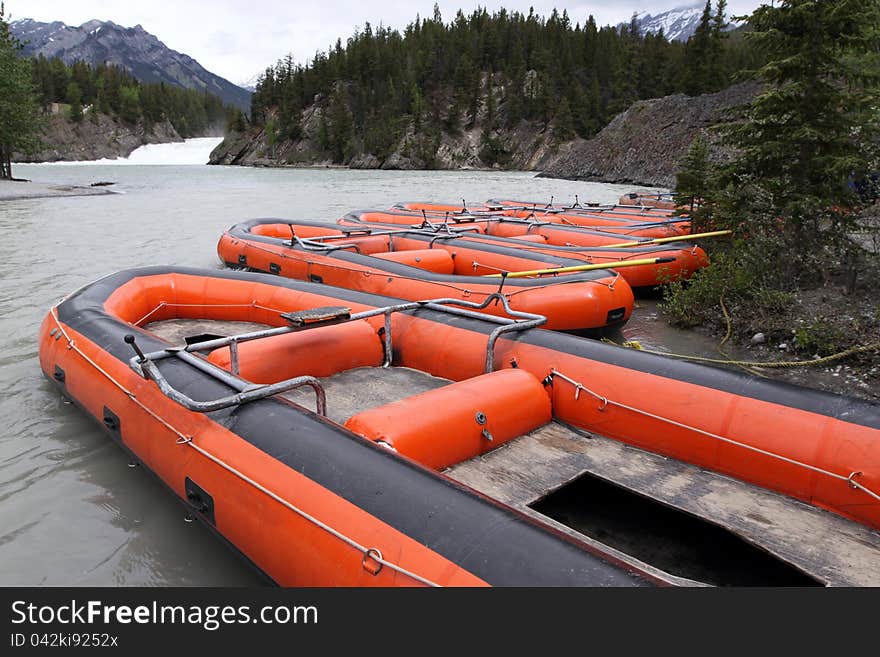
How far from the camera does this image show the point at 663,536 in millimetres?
3762

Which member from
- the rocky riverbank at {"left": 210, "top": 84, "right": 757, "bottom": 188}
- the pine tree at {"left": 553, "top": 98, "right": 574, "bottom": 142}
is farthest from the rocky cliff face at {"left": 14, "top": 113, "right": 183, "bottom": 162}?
the pine tree at {"left": 553, "top": 98, "right": 574, "bottom": 142}

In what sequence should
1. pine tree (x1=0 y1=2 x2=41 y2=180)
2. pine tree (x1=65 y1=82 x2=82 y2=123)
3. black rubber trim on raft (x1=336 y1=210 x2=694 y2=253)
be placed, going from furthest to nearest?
pine tree (x1=65 y1=82 x2=82 y2=123) → pine tree (x1=0 y1=2 x2=41 y2=180) → black rubber trim on raft (x1=336 y1=210 x2=694 y2=253)

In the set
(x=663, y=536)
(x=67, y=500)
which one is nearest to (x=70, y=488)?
(x=67, y=500)

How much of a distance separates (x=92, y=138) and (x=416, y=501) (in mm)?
115958

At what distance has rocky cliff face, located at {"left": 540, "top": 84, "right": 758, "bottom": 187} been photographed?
41.8m

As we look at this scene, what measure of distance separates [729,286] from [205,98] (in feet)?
507

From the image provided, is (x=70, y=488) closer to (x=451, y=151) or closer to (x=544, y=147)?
(x=544, y=147)

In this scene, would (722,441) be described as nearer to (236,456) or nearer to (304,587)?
(304,587)

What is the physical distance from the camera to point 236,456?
11.1 feet

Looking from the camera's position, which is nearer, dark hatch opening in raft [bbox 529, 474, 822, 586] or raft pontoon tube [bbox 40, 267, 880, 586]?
raft pontoon tube [bbox 40, 267, 880, 586]

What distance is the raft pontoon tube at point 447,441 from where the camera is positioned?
106 inches

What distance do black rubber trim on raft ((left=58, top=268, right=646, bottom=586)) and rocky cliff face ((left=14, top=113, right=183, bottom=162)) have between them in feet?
335

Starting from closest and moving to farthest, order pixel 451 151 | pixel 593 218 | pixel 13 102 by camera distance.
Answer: pixel 593 218
pixel 13 102
pixel 451 151

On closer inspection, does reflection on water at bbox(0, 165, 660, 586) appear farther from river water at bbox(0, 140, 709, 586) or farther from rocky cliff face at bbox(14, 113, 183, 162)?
rocky cliff face at bbox(14, 113, 183, 162)
